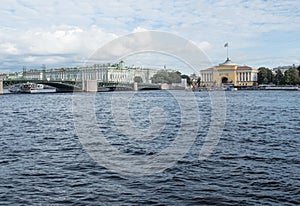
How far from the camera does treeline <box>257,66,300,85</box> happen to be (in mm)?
105125

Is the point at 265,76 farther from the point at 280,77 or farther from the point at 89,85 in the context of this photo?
the point at 89,85

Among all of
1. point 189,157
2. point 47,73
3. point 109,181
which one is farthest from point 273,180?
point 47,73

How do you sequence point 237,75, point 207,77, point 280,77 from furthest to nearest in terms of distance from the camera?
point 237,75, point 207,77, point 280,77

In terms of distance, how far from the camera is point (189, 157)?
10109 millimetres

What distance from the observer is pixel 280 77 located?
4392 inches

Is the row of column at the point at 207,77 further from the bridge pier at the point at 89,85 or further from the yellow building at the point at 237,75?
the bridge pier at the point at 89,85

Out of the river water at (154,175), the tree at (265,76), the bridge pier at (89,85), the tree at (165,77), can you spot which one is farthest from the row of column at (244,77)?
the river water at (154,175)

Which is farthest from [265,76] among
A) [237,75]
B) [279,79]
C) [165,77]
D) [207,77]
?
[165,77]

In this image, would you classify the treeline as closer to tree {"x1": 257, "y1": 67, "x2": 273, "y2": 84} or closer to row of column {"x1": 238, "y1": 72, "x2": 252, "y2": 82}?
tree {"x1": 257, "y1": 67, "x2": 273, "y2": 84}

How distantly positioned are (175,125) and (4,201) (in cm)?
1166

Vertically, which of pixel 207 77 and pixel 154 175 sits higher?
pixel 207 77

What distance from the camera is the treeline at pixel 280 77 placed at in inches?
4139

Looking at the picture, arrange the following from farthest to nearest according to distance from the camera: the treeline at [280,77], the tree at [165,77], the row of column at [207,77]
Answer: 1. the row of column at [207,77]
2. the treeline at [280,77]
3. the tree at [165,77]

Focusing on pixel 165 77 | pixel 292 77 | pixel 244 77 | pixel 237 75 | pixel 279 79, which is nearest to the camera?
pixel 165 77
